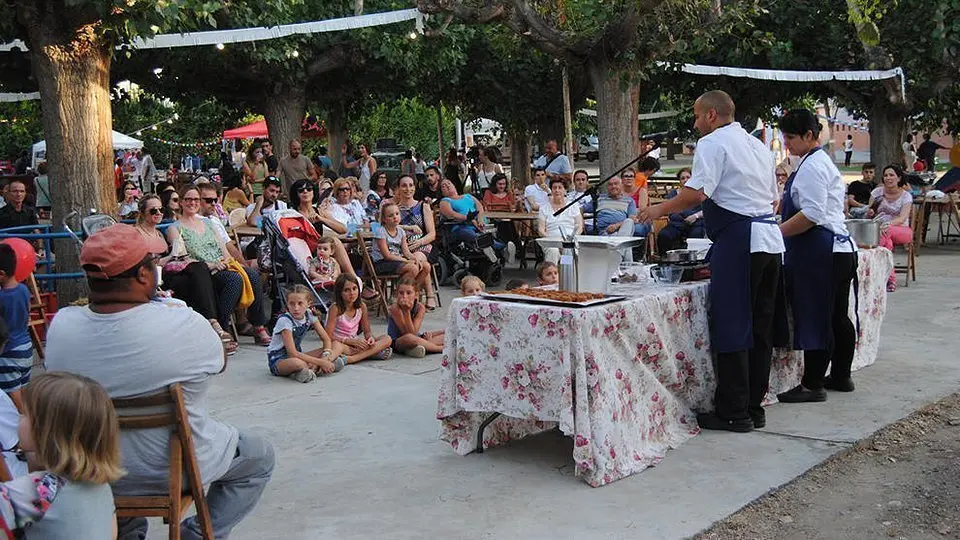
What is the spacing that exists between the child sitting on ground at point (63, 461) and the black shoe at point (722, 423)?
367 centimetres

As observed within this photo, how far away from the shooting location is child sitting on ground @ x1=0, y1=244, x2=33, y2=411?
19.2 feet

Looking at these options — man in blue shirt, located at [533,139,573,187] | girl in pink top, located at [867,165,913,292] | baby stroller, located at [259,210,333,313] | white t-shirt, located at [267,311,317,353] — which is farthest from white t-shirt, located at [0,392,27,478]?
man in blue shirt, located at [533,139,573,187]

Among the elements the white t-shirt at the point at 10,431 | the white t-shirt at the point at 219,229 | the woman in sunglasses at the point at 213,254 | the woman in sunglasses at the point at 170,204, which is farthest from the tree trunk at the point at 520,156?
the white t-shirt at the point at 10,431

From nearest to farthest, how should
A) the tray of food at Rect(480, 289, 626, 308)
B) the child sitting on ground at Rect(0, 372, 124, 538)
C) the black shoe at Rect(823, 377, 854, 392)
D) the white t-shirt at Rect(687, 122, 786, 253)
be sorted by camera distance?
the child sitting on ground at Rect(0, 372, 124, 538) → the tray of food at Rect(480, 289, 626, 308) → the white t-shirt at Rect(687, 122, 786, 253) → the black shoe at Rect(823, 377, 854, 392)

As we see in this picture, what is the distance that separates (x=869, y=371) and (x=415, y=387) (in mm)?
3073

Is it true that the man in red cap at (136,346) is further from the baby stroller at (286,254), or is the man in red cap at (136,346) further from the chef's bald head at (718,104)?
the baby stroller at (286,254)

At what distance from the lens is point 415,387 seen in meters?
7.14

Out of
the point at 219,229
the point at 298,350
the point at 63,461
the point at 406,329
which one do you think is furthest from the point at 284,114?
the point at 63,461

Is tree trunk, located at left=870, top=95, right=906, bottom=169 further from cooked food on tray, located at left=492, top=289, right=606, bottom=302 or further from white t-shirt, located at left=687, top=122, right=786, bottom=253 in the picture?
cooked food on tray, located at left=492, top=289, right=606, bottom=302

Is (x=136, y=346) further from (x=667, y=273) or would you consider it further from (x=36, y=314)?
(x=36, y=314)

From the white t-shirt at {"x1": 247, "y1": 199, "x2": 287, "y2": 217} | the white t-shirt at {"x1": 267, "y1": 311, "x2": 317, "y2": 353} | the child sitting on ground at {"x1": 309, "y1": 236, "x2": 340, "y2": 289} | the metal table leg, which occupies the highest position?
the white t-shirt at {"x1": 247, "y1": 199, "x2": 287, "y2": 217}

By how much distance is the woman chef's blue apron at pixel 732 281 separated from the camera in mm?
5688

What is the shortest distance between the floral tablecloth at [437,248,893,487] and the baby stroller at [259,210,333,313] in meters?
3.89

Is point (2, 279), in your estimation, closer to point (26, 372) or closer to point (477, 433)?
point (26, 372)
